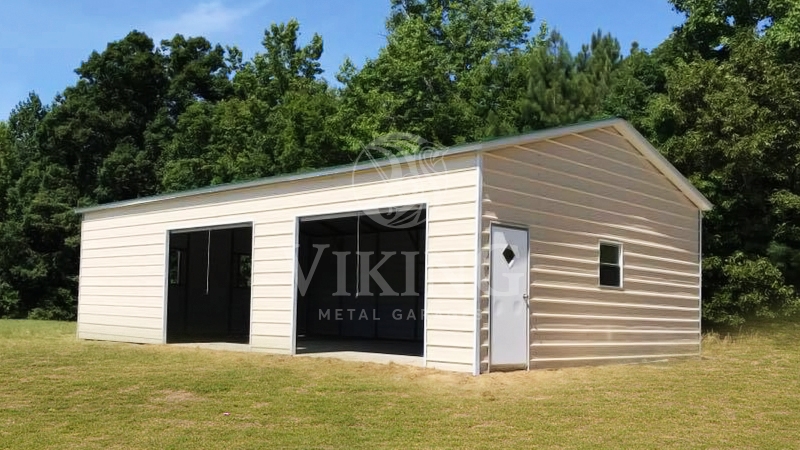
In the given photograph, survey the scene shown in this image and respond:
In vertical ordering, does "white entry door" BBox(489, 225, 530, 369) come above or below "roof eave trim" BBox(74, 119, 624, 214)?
below

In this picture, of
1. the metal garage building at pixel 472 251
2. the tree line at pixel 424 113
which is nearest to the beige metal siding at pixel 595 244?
the metal garage building at pixel 472 251

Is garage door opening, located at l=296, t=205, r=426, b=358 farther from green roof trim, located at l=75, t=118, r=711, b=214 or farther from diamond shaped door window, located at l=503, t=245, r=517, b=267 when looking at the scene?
diamond shaped door window, located at l=503, t=245, r=517, b=267

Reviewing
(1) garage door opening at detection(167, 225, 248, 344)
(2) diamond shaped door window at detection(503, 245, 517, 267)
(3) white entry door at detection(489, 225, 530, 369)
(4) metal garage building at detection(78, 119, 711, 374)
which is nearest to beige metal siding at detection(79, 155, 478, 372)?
(4) metal garage building at detection(78, 119, 711, 374)

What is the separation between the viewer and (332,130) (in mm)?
30297

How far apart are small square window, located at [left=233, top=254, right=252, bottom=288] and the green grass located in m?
9.86

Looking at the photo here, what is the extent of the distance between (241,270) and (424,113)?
10531 millimetres

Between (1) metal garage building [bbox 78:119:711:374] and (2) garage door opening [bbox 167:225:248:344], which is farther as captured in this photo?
(2) garage door opening [bbox 167:225:248:344]

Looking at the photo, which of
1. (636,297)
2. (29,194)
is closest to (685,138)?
(636,297)

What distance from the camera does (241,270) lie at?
74.9ft

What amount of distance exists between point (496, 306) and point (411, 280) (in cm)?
890

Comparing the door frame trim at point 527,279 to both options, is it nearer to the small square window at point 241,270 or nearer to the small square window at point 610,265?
the small square window at point 610,265

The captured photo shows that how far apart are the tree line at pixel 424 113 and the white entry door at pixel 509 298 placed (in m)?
9.17

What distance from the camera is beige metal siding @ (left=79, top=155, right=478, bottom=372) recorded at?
1078 cm

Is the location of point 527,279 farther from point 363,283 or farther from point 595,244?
point 363,283
